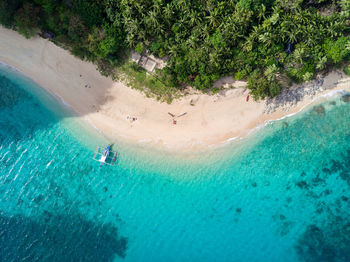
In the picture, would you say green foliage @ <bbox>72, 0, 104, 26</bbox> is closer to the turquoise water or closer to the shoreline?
the shoreline

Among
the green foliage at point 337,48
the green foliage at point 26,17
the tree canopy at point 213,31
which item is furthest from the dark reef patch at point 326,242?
the green foliage at point 26,17

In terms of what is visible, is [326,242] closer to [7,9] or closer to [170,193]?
[170,193]

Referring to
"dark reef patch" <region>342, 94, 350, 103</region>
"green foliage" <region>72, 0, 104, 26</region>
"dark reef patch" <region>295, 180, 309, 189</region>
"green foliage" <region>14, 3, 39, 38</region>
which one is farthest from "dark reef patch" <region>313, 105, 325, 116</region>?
"green foliage" <region>14, 3, 39, 38</region>

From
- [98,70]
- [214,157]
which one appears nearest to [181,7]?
[98,70]

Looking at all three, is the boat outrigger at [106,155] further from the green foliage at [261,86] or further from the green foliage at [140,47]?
the green foliage at [261,86]

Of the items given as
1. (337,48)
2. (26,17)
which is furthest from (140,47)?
(337,48)
